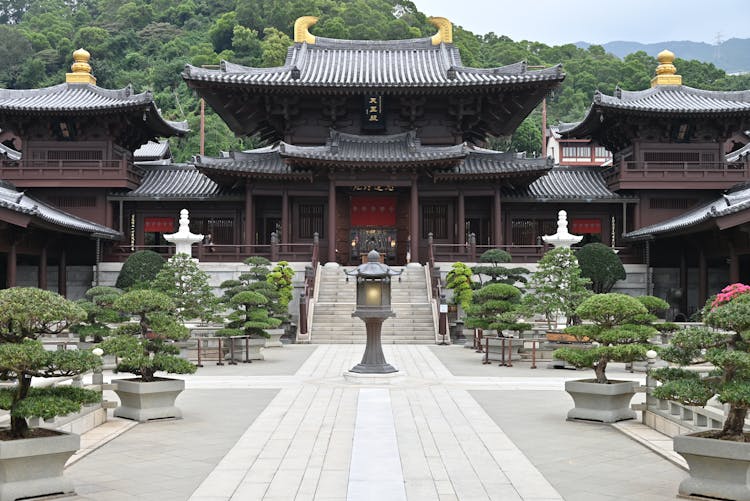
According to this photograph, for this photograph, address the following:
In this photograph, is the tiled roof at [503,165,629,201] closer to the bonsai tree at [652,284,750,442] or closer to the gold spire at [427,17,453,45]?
the gold spire at [427,17,453,45]

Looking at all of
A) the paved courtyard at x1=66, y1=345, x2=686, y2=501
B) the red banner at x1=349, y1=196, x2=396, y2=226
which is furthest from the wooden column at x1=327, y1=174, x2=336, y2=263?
the paved courtyard at x1=66, y1=345, x2=686, y2=501

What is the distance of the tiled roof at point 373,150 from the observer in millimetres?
33375

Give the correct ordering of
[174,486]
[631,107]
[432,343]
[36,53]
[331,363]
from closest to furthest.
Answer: [174,486] → [331,363] → [432,343] → [631,107] → [36,53]

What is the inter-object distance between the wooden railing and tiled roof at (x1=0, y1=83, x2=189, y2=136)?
246 cm

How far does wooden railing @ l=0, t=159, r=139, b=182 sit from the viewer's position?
35688 mm

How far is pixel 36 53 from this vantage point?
288 ft

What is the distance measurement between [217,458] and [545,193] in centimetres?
3062

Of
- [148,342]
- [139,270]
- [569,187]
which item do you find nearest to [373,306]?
[148,342]

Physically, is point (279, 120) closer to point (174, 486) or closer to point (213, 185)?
point (213, 185)

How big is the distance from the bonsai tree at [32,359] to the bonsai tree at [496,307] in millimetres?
15341

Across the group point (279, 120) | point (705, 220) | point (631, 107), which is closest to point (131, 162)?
point (279, 120)

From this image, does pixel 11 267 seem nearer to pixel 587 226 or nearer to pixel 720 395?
pixel 720 395

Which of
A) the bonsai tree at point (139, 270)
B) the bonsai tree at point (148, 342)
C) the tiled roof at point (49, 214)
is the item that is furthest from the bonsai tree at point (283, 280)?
the bonsai tree at point (148, 342)

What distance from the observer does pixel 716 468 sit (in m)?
8.10
